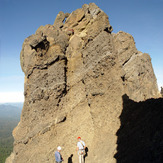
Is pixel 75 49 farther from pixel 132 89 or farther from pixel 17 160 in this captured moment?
pixel 17 160

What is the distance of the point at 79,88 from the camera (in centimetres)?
1074

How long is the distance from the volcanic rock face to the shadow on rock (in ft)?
1.90

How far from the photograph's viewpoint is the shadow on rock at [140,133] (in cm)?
480

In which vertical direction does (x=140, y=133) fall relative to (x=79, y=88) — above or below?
below

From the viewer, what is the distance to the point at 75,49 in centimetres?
1191

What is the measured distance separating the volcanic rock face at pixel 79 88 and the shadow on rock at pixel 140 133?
581 millimetres

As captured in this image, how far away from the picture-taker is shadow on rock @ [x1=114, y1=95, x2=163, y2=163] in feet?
15.8

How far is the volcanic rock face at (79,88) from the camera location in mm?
8570

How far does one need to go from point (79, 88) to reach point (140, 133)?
588 cm

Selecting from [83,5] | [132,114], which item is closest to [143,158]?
[132,114]

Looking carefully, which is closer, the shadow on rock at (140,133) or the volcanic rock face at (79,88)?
A: the shadow on rock at (140,133)

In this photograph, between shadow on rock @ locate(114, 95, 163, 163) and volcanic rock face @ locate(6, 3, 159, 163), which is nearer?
shadow on rock @ locate(114, 95, 163, 163)

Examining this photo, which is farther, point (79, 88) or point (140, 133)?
point (79, 88)

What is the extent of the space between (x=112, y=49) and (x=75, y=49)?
161 inches
